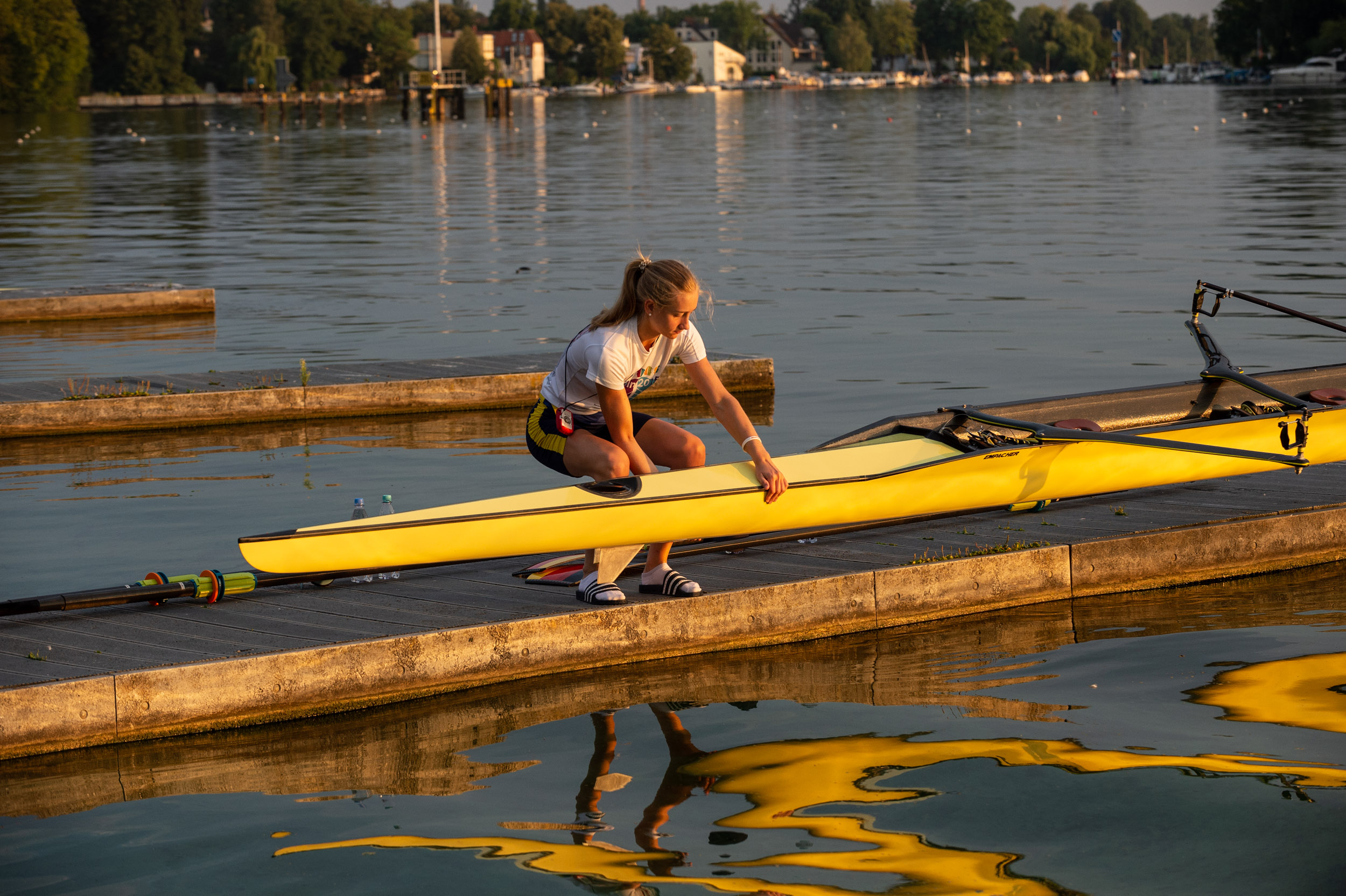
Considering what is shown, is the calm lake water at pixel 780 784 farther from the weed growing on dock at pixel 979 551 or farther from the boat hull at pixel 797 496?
the boat hull at pixel 797 496

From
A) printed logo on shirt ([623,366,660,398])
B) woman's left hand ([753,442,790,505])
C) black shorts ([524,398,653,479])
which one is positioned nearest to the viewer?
printed logo on shirt ([623,366,660,398])

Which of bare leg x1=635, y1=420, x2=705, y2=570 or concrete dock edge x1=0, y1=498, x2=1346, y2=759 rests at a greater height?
bare leg x1=635, y1=420, x2=705, y2=570

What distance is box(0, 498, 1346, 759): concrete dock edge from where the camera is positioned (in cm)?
613

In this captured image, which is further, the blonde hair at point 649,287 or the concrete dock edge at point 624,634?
the blonde hair at point 649,287

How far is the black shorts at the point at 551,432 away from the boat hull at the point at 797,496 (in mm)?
209

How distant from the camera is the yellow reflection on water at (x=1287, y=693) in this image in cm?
657

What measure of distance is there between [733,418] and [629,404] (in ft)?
1.62

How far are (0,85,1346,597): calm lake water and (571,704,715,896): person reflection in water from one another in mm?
3563

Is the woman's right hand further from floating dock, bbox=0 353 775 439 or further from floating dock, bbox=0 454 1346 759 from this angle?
floating dock, bbox=0 353 775 439

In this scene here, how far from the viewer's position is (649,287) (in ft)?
22.0

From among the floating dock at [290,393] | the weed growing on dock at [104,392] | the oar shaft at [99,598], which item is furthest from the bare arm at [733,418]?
the weed growing on dock at [104,392]

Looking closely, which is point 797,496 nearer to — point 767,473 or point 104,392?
point 767,473

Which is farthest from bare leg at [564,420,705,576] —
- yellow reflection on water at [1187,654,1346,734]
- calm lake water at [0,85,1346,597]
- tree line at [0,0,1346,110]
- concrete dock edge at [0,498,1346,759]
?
tree line at [0,0,1346,110]

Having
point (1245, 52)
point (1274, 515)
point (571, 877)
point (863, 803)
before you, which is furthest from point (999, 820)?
point (1245, 52)
